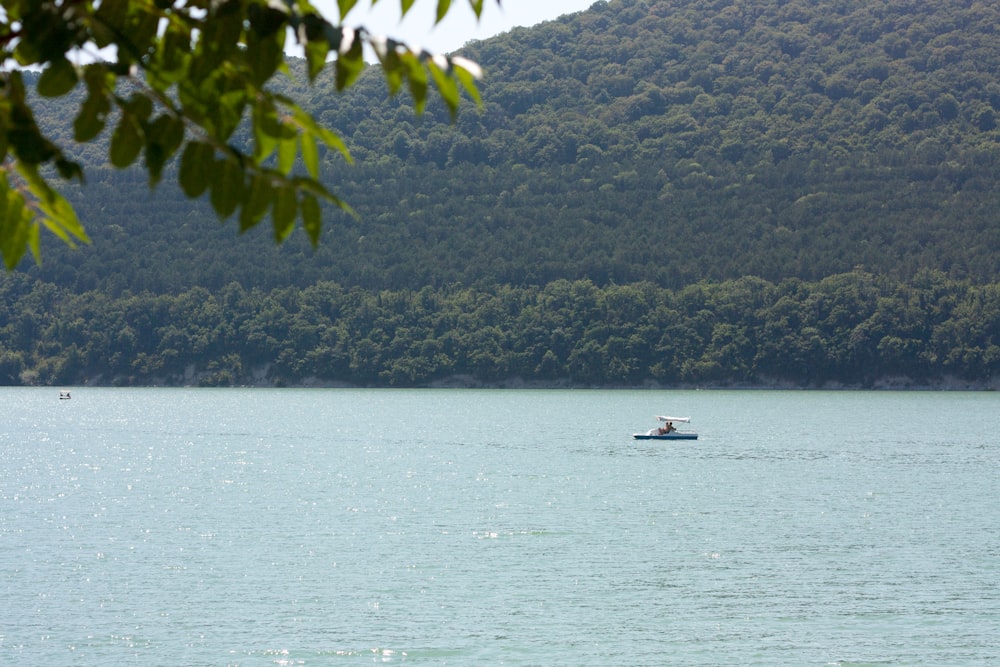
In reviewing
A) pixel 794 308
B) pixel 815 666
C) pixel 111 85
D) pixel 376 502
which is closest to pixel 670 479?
pixel 376 502

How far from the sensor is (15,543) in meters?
38.5

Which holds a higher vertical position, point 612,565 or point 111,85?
point 111,85

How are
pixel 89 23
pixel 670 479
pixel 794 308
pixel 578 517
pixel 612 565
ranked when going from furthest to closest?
pixel 794 308
pixel 670 479
pixel 578 517
pixel 612 565
pixel 89 23

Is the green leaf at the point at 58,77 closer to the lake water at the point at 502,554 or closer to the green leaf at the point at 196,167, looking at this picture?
the green leaf at the point at 196,167

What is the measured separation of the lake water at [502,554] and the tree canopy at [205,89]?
2184cm

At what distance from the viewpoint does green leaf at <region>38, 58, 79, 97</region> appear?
119 inches

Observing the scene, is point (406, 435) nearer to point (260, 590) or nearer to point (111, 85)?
point (260, 590)

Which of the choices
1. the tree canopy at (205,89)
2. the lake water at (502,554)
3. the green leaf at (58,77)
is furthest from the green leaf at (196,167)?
the lake water at (502,554)

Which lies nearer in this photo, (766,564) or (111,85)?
(111,85)

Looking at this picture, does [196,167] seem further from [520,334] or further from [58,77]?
[520,334]

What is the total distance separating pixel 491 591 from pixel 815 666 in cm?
906

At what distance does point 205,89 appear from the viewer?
318 centimetres

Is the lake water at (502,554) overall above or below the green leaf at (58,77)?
below

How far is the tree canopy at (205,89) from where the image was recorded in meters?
2.98
